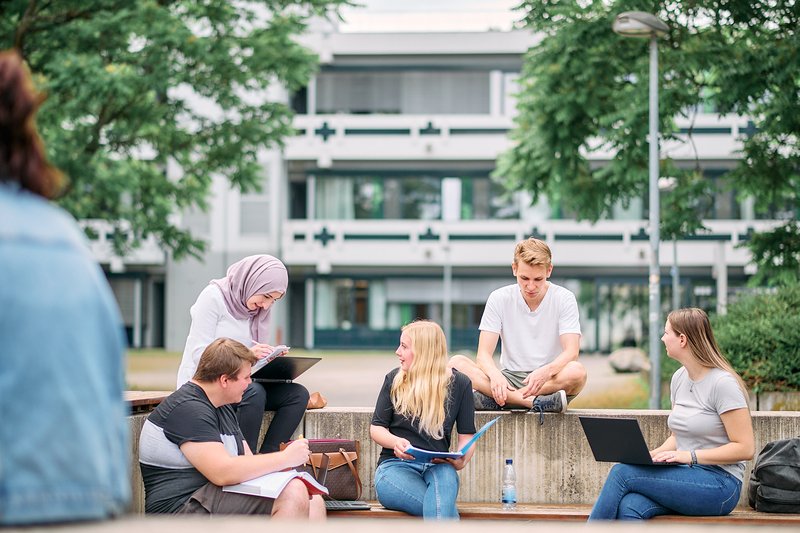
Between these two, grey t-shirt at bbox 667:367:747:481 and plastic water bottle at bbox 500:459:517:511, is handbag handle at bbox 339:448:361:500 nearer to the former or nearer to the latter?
A: plastic water bottle at bbox 500:459:517:511

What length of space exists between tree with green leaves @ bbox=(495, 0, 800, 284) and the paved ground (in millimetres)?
3235

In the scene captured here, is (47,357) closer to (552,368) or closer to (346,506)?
(346,506)

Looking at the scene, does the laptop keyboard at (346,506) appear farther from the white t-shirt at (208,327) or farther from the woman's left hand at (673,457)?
the woman's left hand at (673,457)

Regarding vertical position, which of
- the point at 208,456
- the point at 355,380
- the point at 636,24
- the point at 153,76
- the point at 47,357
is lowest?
the point at 355,380

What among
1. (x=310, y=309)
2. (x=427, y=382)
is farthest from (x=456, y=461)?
(x=310, y=309)

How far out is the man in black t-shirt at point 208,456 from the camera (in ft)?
17.3

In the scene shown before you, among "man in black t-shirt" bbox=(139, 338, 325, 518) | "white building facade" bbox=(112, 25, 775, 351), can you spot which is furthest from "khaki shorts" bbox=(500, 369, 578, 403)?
"white building facade" bbox=(112, 25, 775, 351)

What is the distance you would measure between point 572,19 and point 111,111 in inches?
334

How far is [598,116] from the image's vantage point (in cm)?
1655

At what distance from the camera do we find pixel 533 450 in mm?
6996

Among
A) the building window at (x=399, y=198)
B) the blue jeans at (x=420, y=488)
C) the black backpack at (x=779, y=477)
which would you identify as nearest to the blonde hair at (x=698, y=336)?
the black backpack at (x=779, y=477)

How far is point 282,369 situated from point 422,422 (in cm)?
109

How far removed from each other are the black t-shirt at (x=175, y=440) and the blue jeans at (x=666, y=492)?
2024 mm

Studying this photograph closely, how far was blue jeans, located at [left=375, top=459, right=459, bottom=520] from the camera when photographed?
5.88 m
